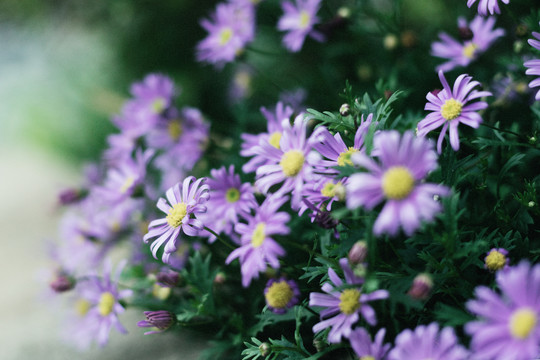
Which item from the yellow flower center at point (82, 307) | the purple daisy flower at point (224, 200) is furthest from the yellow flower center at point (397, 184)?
the yellow flower center at point (82, 307)

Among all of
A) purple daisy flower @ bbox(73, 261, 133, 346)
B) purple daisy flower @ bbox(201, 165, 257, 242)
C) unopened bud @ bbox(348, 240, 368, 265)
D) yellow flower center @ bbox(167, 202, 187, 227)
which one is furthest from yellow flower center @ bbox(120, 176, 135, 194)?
unopened bud @ bbox(348, 240, 368, 265)

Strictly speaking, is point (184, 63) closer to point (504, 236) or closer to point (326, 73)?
point (326, 73)

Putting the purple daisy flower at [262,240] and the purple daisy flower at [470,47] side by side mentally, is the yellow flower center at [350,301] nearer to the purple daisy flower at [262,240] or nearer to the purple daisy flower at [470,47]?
the purple daisy flower at [262,240]

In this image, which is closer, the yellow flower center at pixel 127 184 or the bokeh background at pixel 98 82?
the yellow flower center at pixel 127 184

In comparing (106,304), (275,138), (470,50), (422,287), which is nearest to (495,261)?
(422,287)

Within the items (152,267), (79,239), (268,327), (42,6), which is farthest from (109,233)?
(42,6)

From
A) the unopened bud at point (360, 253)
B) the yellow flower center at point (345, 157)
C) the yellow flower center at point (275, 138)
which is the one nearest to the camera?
the unopened bud at point (360, 253)

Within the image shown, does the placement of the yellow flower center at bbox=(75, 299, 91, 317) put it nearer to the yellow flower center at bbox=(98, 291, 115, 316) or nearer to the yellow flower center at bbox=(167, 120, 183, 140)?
the yellow flower center at bbox=(98, 291, 115, 316)

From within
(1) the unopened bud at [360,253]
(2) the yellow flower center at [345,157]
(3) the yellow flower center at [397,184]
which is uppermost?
(2) the yellow flower center at [345,157]

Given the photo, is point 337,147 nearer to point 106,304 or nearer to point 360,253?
point 360,253
